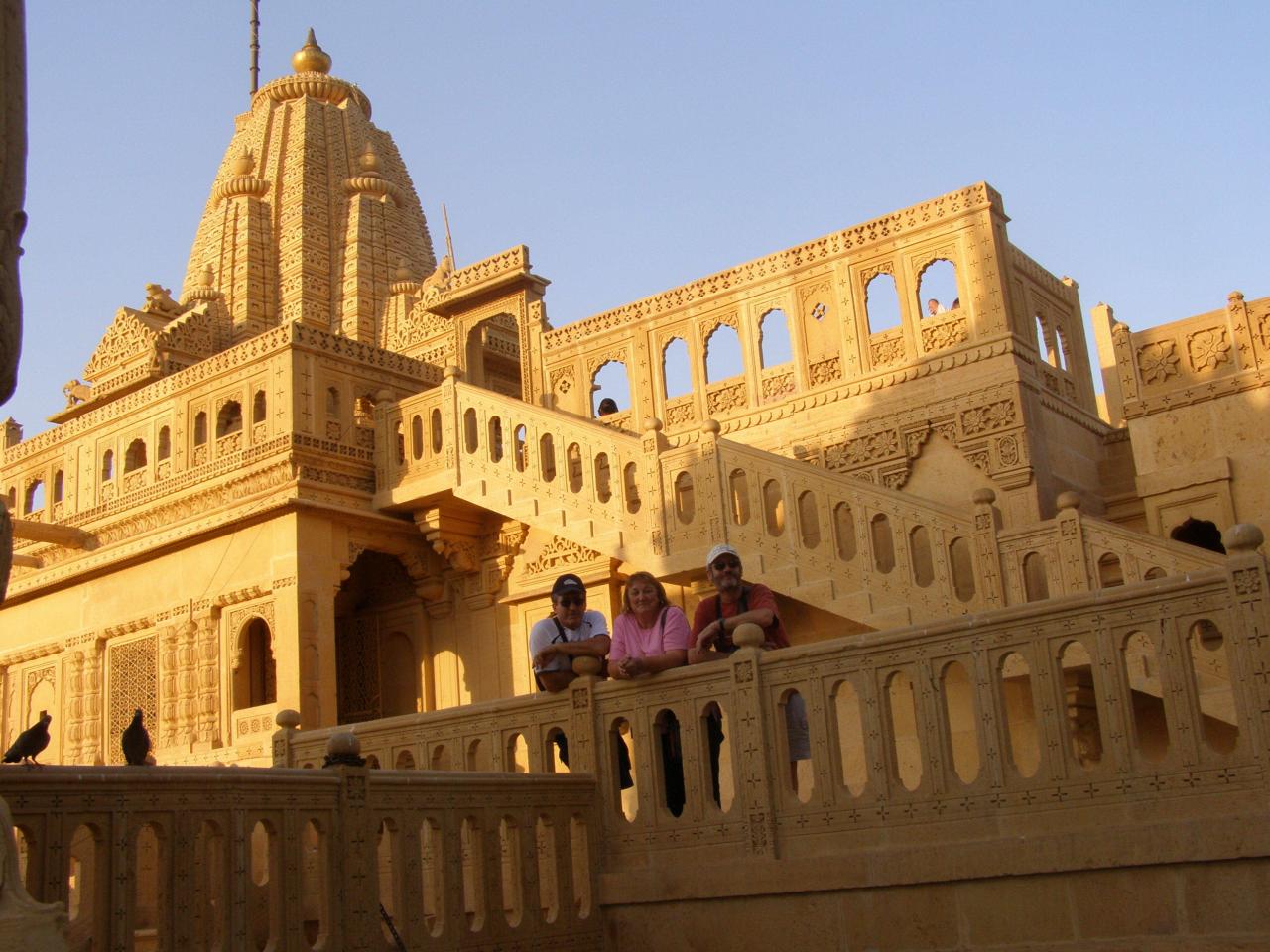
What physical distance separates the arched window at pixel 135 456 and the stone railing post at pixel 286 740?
9.26 meters

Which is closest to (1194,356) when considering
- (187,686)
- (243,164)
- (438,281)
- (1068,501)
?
(1068,501)

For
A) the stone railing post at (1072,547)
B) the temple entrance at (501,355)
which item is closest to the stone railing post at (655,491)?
the stone railing post at (1072,547)

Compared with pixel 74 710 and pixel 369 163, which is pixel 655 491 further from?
pixel 369 163

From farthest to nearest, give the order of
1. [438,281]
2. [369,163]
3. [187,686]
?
1. [369,163]
2. [438,281]
3. [187,686]

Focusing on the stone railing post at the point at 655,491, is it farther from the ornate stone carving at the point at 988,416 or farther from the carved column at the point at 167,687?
the carved column at the point at 167,687

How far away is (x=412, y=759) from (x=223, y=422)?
9196 mm

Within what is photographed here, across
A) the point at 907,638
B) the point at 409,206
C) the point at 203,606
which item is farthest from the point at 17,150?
the point at 409,206

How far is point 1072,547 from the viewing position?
427 inches

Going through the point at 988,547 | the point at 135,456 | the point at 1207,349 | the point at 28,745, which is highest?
the point at 135,456

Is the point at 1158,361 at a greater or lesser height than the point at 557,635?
greater

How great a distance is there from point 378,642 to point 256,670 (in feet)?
4.80

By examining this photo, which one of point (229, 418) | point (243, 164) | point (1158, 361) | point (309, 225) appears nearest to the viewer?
point (1158, 361)

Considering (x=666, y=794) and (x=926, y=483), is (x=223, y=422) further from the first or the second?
(x=666, y=794)

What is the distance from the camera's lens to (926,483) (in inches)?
601
